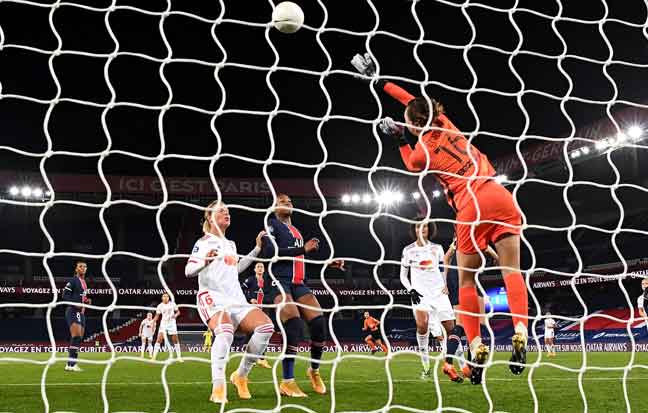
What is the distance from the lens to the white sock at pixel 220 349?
4.73 metres

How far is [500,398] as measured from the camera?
219 inches

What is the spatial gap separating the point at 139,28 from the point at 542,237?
69.2 feet

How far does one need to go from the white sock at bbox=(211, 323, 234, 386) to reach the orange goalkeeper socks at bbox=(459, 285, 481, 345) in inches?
69.2

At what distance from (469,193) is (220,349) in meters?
2.28

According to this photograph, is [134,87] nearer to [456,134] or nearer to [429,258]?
[429,258]

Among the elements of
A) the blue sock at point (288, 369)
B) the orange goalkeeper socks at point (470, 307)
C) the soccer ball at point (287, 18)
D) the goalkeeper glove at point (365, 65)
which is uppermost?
the soccer ball at point (287, 18)

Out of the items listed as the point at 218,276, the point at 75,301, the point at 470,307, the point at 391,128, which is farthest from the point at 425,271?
the point at 75,301

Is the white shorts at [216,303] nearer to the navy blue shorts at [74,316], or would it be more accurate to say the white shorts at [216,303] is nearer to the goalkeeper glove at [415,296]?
the goalkeeper glove at [415,296]

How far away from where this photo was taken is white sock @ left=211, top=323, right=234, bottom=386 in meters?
4.73

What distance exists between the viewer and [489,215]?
3820 mm

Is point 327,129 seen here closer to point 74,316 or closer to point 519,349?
point 74,316

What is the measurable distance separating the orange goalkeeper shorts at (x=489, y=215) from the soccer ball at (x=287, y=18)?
4.70ft

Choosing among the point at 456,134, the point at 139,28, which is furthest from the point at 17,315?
the point at 456,134

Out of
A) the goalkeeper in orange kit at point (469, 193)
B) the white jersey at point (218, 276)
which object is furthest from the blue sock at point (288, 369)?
the goalkeeper in orange kit at point (469, 193)
